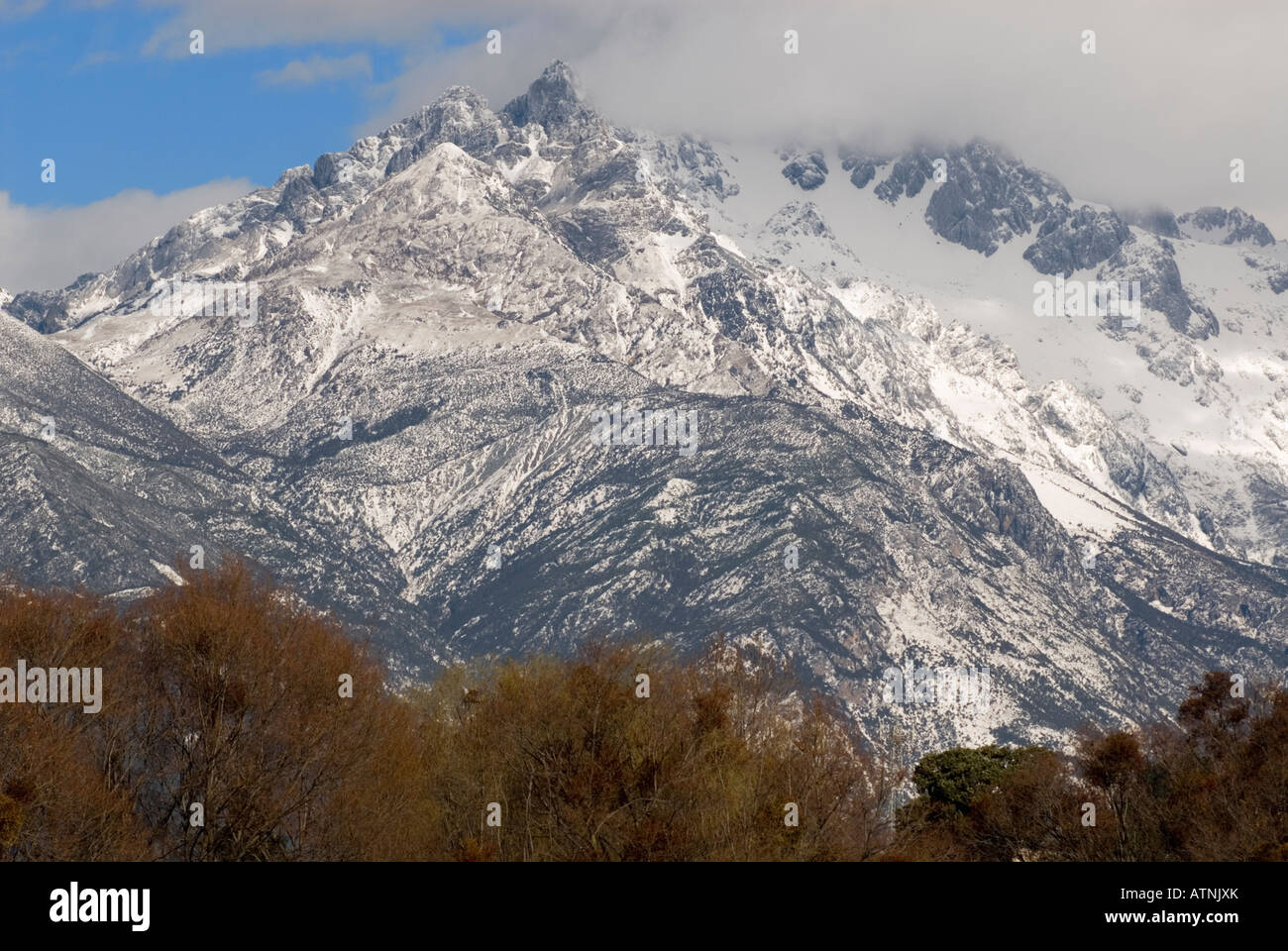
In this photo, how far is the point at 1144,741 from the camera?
148250 millimetres

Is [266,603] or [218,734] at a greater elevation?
[266,603]
